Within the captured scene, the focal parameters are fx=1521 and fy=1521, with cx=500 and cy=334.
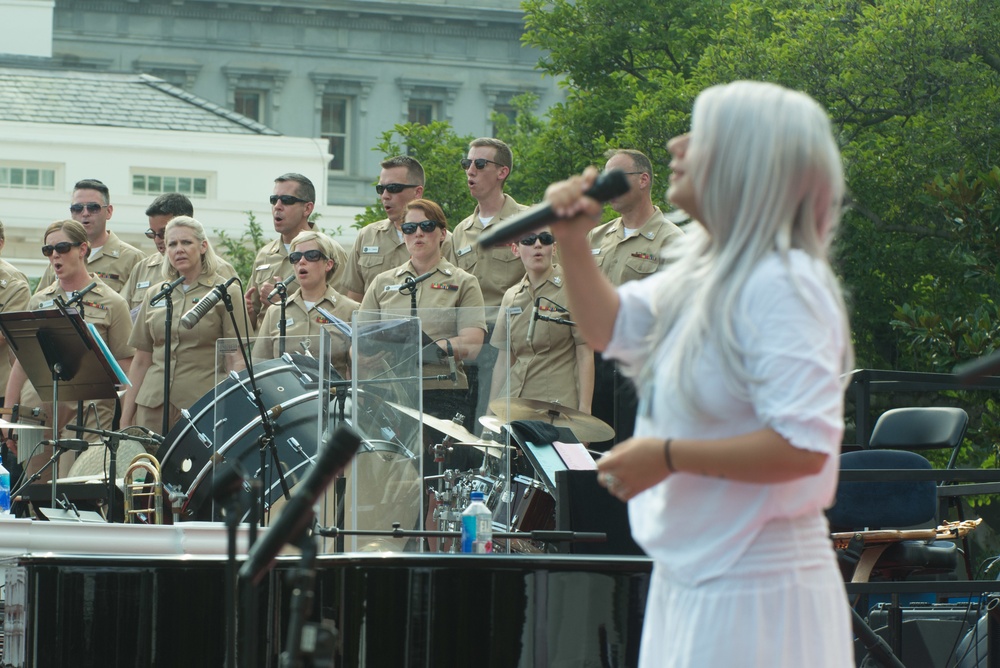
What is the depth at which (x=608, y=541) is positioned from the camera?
21.3 ft

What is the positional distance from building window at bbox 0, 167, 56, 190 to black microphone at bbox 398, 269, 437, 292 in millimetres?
20775

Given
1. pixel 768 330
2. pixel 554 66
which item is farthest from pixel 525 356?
pixel 554 66

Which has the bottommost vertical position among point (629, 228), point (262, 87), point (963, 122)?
point (629, 228)

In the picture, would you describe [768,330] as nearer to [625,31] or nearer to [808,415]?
[808,415]

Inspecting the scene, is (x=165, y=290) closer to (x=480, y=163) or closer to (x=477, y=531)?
(x=480, y=163)

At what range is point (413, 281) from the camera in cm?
926

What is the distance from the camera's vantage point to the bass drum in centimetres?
795

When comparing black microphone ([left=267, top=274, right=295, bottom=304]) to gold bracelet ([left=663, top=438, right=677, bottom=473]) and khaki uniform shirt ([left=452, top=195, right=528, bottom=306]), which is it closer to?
khaki uniform shirt ([left=452, top=195, right=528, bottom=306])

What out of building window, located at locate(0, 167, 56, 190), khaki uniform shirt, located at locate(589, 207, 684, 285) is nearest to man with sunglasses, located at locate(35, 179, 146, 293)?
khaki uniform shirt, located at locate(589, 207, 684, 285)

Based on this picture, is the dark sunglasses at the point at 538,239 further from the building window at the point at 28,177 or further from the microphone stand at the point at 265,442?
the building window at the point at 28,177

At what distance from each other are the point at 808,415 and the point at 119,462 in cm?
775

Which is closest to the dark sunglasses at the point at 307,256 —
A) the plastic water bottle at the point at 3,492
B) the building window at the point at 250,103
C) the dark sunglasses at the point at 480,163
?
the dark sunglasses at the point at 480,163

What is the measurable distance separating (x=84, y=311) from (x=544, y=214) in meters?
8.96

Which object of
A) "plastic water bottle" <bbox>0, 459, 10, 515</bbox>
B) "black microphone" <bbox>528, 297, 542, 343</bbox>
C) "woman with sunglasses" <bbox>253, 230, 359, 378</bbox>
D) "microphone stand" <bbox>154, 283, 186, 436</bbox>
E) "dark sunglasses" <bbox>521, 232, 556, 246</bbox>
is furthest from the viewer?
"microphone stand" <bbox>154, 283, 186, 436</bbox>
